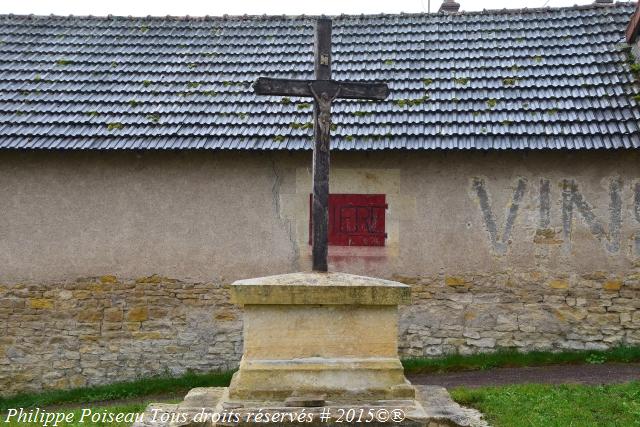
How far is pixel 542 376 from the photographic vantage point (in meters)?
8.10

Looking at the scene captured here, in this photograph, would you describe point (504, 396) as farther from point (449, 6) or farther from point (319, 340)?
point (449, 6)

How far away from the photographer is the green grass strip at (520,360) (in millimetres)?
8805

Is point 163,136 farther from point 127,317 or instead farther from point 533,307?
point 533,307

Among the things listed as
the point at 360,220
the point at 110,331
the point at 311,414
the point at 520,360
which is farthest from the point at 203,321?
the point at 311,414

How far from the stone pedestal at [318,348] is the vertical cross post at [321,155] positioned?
0.36 m

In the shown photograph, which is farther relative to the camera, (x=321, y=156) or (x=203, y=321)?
(x=203, y=321)

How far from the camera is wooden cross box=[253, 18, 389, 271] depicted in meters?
5.58

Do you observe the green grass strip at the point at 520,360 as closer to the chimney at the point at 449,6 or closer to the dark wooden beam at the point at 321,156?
the dark wooden beam at the point at 321,156

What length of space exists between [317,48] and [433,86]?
4.79m

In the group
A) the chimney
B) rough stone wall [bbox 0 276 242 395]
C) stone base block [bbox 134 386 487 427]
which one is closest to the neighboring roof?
the chimney

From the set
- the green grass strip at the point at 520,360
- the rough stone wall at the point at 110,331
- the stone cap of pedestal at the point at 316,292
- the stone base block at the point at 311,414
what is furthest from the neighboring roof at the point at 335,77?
the stone base block at the point at 311,414

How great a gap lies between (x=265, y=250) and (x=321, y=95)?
14.1 feet

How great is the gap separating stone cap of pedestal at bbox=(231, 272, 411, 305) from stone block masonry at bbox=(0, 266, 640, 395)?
4.31 m

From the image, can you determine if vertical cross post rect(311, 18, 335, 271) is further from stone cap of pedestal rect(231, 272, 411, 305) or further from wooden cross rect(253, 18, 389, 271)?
stone cap of pedestal rect(231, 272, 411, 305)
